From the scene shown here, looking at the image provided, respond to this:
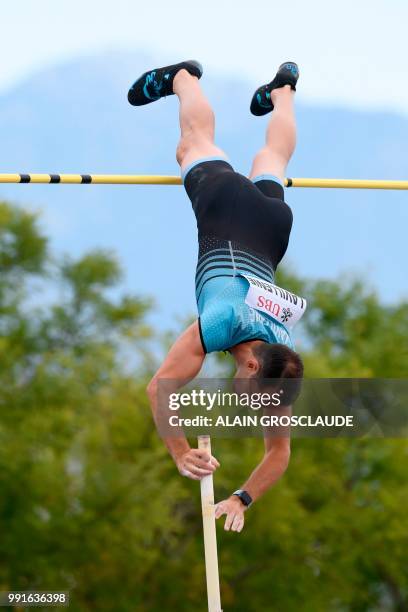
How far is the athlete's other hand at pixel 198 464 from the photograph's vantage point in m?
7.60

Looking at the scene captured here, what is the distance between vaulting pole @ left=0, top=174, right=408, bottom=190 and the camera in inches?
361

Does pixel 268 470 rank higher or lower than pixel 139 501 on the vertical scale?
lower

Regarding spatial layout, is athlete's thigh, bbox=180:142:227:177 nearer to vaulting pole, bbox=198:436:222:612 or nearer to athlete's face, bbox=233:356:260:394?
athlete's face, bbox=233:356:260:394

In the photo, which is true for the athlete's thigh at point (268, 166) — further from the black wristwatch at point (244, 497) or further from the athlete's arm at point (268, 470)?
the black wristwatch at point (244, 497)

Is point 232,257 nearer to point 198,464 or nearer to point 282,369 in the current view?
point 282,369

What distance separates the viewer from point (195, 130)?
8.97 meters

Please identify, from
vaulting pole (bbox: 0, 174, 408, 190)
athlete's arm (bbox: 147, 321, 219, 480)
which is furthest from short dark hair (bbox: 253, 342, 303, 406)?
vaulting pole (bbox: 0, 174, 408, 190)

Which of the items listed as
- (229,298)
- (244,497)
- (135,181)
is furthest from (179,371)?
(135,181)

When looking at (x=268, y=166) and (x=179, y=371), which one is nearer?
(x=179, y=371)

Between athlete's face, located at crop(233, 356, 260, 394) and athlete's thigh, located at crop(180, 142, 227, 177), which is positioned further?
athlete's thigh, located at crop(180, 142, 227, 177)

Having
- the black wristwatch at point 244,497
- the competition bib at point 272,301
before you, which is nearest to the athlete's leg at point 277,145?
the competition bib at point 272,301

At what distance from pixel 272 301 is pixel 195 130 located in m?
1.38

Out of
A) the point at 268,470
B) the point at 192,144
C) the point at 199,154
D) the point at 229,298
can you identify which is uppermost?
the point at 192,144

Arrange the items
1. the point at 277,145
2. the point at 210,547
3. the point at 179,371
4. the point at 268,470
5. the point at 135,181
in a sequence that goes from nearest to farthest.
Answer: the point at 210,547 → the point at 179,371 → the point at 268,470 → the point at 277,145 → the point at 135,181
